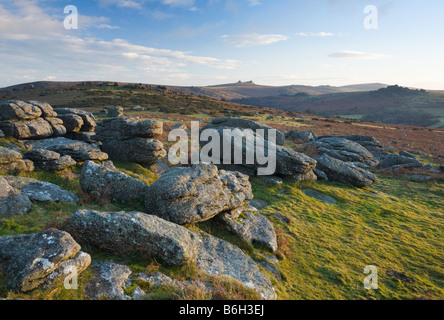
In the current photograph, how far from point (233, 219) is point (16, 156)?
43.0 ft

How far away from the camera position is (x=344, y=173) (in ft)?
85.5

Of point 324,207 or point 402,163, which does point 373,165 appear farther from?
point 324,207

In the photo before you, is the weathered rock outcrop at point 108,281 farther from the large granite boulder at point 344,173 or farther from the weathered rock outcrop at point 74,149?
the large granite boulder at point 344,173

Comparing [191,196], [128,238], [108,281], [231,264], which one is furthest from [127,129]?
[108,281]

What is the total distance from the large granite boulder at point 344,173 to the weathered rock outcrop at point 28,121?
25.2m

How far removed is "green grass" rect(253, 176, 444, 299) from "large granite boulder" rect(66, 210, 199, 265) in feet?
Result: 14.4

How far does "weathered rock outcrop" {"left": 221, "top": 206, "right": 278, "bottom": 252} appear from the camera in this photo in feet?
42.3

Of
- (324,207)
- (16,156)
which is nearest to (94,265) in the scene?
(16,156)

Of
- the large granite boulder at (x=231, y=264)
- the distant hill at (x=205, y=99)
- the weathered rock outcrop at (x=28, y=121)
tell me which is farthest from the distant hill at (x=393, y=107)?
the weathered rock outcrop at (x=28, y=121)

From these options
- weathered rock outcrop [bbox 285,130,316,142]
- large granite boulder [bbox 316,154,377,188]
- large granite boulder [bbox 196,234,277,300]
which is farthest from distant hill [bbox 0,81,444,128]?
large granite boulder [bbox 196,234,277,300]

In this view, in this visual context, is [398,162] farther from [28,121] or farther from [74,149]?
[28,121]

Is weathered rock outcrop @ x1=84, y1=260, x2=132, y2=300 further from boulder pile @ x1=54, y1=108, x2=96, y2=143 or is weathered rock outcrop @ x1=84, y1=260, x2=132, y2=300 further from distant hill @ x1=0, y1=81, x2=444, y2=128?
distant hill @ x1=0, y1=81, x2=444, y2=128

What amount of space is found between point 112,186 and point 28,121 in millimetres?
12548

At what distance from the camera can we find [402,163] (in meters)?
34.3
